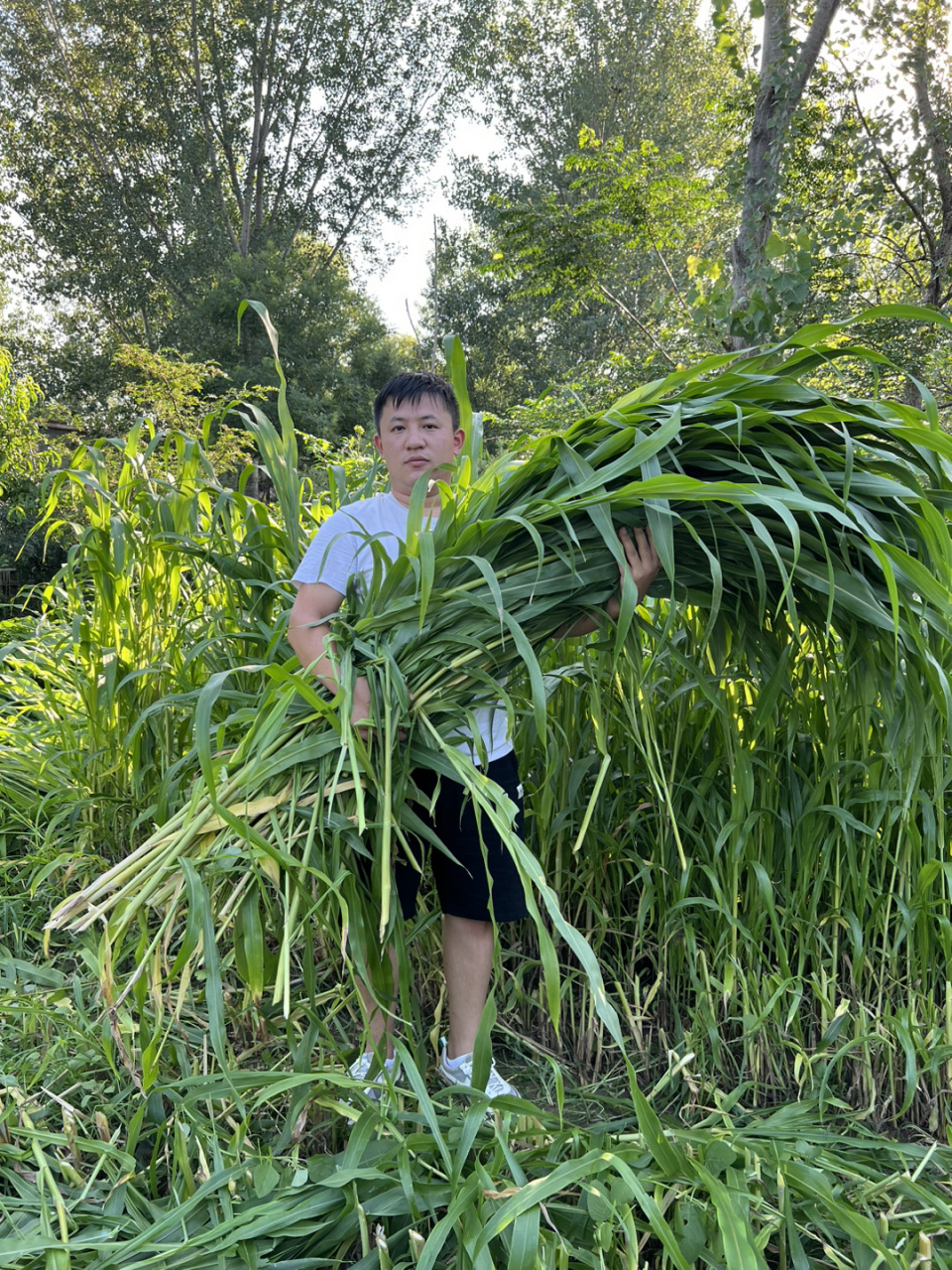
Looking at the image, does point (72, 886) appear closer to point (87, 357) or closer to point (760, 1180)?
point (760, 1180)

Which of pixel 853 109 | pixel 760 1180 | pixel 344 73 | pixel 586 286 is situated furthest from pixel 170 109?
pixel 760 1180

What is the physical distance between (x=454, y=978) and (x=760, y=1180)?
0.52 metres

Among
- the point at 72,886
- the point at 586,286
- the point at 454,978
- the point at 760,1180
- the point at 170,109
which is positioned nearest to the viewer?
the point at 760,1180

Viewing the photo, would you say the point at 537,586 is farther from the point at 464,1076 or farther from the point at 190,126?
the point at 190,126

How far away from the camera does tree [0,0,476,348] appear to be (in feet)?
53.3

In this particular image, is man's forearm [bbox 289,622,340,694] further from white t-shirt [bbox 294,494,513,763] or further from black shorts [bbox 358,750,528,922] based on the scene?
black shorts [bbox 358,750,528,922]

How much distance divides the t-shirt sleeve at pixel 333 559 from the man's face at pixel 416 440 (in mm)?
146

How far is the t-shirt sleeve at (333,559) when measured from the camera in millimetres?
1324

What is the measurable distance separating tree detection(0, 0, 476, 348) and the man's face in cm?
1663

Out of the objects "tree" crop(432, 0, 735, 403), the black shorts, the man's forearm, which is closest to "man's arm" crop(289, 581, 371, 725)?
the man's forearm

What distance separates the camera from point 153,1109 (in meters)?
1.15

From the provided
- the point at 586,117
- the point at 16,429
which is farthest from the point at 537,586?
the point at 586,117

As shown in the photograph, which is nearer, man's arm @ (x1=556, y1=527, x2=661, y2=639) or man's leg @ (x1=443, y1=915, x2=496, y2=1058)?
man's arm @ (x1=556, y1=527, x2=661, y2=639)

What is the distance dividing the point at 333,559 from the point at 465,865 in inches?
21.6
